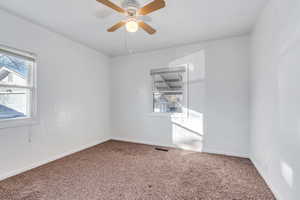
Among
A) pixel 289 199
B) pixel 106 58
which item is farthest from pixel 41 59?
pixel 289 199

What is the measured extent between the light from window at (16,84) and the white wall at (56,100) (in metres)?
0.15

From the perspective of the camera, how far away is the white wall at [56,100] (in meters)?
2.19

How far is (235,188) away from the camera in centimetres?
188

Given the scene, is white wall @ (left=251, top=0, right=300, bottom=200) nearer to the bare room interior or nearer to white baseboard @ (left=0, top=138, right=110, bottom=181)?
the bare room interior

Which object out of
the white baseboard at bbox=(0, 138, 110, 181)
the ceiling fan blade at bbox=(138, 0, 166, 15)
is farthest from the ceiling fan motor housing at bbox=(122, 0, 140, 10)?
the white baseboard at bbox=(0, 138, 110, 181)

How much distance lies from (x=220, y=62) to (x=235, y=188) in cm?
243

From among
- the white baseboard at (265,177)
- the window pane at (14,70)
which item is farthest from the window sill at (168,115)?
the window pane at (14,70)

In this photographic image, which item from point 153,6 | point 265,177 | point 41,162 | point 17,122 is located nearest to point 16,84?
point 17,122

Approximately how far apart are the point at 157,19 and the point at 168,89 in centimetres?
176

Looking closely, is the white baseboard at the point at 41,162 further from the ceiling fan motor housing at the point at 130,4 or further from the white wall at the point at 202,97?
the ceiling fan motor housing at the point at 130,4

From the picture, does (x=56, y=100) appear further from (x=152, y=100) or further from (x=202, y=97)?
(x=202, y=97)

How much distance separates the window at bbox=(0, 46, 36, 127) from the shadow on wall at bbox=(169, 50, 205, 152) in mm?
3110

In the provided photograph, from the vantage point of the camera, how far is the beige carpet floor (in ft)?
5.71

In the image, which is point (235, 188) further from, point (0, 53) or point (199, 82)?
point (0, 53)
